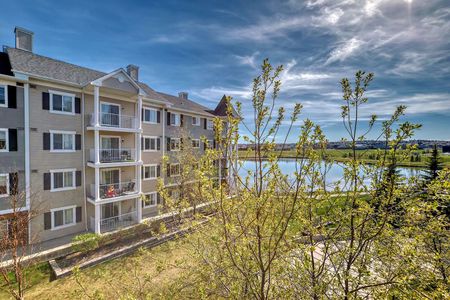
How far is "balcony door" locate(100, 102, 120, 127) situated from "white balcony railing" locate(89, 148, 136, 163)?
1970 mm

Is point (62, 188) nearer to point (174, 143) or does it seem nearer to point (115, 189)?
point (115, 189)

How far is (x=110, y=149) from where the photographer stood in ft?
49.8

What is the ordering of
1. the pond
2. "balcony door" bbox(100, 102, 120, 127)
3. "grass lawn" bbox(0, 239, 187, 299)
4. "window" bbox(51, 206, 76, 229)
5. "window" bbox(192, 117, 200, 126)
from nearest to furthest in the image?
the pond, "grass lawn" bbox(0, 239, 187, 299), "window" bbox(51, 206, 76, 229), "balcony door" bbox(100, 102, 120, 127), "window" bbox(192, 117, 200, 126)

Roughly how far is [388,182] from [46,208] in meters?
17.0

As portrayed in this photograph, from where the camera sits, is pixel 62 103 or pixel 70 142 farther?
pixel 70 142

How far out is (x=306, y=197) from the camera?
3367mm

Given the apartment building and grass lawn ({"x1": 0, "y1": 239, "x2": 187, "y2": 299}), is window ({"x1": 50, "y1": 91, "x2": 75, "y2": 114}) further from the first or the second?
grass lawn ({"x1": 0, "y1": 239, "x2": 187, "y2": 299})

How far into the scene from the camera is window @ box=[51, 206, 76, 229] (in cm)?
1325

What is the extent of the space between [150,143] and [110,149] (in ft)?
12.6

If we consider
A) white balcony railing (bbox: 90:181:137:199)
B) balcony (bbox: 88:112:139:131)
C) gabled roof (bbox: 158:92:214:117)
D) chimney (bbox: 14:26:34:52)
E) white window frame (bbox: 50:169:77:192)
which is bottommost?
white balcony railing (bbox: 90:181:137:199)

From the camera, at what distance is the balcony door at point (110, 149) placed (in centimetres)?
1505

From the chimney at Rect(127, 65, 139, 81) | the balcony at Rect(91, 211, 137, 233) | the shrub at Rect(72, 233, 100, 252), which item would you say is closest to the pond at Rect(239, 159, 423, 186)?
the shrub at Rect(72, 233, 100, 252)

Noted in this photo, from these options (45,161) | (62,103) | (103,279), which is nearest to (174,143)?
(62,103)

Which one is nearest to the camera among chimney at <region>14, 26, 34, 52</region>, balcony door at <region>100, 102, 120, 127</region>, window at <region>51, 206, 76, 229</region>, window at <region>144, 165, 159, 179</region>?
window at <region>51, 206, 76, 229</region>
